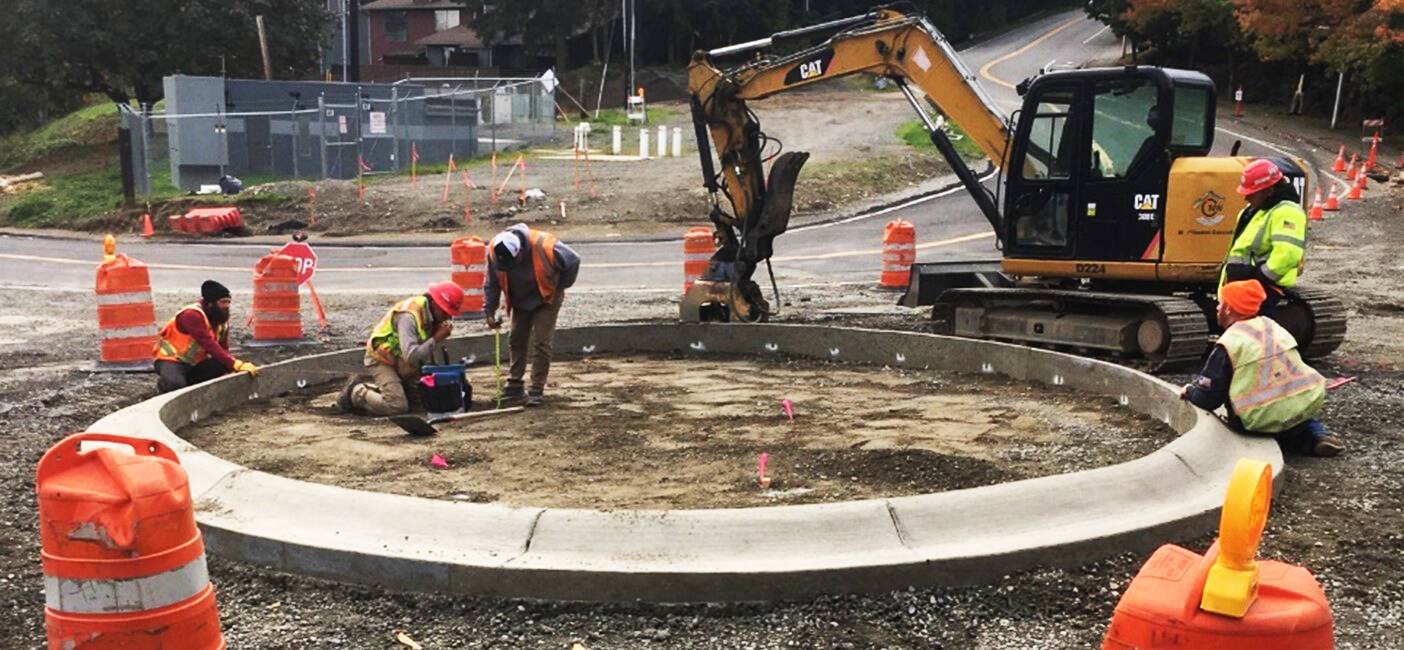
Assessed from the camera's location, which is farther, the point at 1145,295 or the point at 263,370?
the point at 1145,295

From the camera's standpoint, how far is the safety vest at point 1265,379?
779 centimetres

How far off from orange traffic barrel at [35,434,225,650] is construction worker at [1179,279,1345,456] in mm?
6203

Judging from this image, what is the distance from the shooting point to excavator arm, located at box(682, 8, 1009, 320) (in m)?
14.4

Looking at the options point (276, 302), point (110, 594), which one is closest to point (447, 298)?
point (276, 302)

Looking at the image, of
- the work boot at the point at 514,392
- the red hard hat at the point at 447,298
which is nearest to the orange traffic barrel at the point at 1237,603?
the red hard hat at the point at 447,298

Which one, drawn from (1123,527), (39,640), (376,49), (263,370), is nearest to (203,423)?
(263,370)

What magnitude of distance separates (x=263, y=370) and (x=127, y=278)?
2.07 meters

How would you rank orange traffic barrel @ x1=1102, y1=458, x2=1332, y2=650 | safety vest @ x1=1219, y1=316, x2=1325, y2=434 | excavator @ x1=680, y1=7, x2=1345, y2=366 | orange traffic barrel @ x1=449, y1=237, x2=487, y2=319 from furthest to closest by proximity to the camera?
orange traffic barrel @ x1=449, y1=237, x2=487, y2=319 → excavator @ x1=680, y1=7, x2=1345, y2=366 → safety vest @ x1=1219, y1=316, x2=1325, y2=434 → orange traffic barrel @ x1=1102, y1=458, x2=1332, y2=650

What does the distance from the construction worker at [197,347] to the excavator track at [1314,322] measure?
9.65 meters

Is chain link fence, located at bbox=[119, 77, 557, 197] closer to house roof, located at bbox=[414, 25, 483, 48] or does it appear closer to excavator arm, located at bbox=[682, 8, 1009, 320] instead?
excavator arm, located at bbox=[682, 8, 1009, 320]

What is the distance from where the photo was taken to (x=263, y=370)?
1122 cm

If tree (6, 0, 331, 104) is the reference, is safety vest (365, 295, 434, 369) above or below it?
below

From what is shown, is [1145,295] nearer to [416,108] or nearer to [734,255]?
[734,255]

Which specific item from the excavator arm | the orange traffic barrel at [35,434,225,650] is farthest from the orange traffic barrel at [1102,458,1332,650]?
the excavator arm
